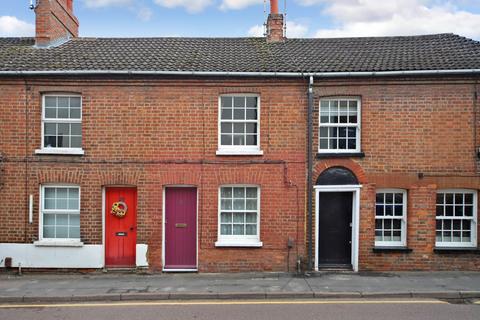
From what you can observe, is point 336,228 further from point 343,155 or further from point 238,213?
point 238,213

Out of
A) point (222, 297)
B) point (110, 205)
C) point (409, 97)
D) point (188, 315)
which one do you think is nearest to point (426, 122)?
point (409, 97)

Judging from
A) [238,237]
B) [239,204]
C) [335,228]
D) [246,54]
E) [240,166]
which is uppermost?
[246,54]

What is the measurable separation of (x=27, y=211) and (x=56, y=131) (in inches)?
94.2

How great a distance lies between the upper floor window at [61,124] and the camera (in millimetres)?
13242

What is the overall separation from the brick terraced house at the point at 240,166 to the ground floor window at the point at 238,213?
4cm

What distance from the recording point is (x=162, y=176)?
13.0 m

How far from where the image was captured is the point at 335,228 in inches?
522

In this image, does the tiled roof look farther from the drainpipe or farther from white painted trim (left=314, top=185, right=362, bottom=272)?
white painted trim (left=314, top=185, right=362, bottom=272)

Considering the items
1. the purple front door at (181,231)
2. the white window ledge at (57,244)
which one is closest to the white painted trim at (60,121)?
the white window ledge at (57,244)

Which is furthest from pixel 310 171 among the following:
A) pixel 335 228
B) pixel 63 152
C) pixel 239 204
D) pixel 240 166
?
pixel 63 152

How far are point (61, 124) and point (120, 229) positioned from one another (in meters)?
3.46

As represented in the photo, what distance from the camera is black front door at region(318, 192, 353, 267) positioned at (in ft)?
43.3

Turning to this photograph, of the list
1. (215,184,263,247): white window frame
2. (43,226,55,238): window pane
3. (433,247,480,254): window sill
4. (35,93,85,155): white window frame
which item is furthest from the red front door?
(433,247,480,254): window sill

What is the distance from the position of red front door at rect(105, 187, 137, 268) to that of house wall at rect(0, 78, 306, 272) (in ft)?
0.91
